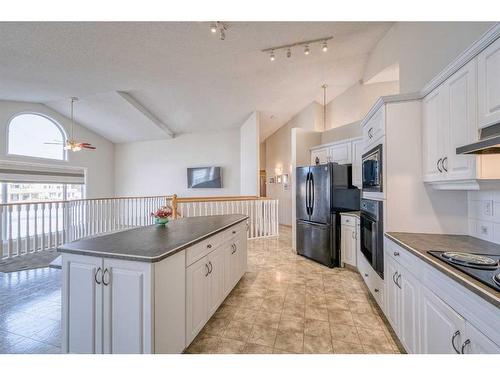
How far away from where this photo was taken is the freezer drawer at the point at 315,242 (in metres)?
3.54

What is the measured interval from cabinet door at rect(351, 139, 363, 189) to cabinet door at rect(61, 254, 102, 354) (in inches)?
138

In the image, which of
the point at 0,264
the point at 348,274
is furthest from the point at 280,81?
the point at 0,264

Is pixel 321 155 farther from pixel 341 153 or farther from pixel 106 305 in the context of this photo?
pixel 106 305

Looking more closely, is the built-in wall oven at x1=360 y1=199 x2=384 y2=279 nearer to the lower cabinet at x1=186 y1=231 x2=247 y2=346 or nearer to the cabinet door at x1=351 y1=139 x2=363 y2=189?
the cabinet door at x1=351 y1=139 x2=363 y2=189

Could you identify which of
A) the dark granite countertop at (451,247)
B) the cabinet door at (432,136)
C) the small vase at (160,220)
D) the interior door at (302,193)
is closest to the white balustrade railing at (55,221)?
the small vase at (160,220)

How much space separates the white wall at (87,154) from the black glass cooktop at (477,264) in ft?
28.8

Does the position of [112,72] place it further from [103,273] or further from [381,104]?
[381,104]

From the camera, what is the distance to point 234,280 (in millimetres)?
2631

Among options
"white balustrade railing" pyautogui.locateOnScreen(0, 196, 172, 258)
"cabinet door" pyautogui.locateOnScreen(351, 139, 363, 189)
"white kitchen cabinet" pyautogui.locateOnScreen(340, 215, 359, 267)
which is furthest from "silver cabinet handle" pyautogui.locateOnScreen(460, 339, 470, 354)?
"white balustrade railing" pyautogui.locateOnScreen(0, 196, 172, 258)

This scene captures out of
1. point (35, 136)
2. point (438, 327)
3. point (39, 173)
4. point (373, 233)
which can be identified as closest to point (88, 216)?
point (39, 173)

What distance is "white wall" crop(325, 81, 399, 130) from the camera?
4.91m

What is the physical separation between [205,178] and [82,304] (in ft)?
21.6

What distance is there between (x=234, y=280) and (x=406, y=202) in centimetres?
199

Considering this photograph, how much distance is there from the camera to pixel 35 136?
21.1ft
